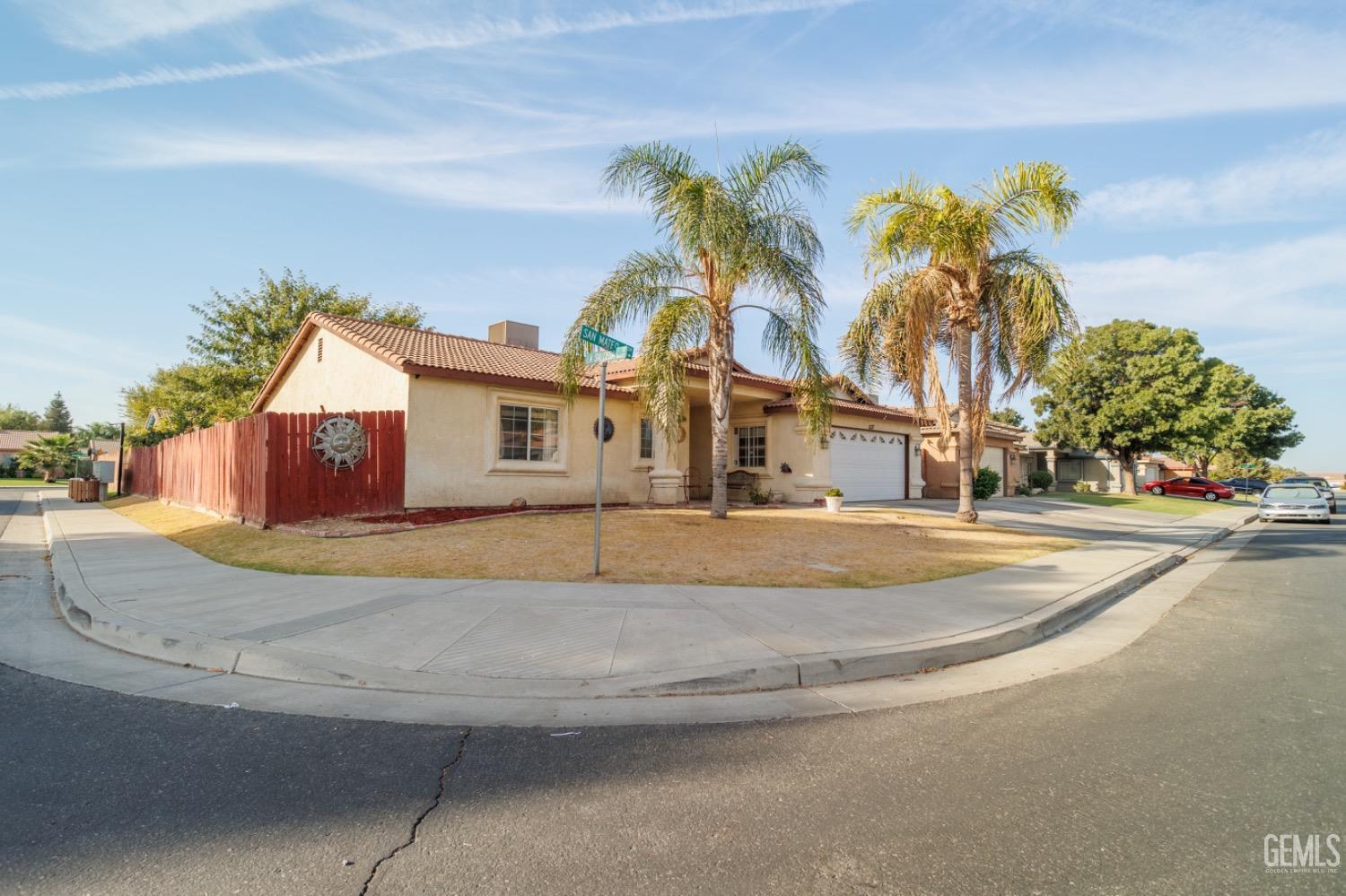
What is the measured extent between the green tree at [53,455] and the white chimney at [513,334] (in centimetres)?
5339

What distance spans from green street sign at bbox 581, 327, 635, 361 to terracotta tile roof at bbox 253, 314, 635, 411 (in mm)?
6542

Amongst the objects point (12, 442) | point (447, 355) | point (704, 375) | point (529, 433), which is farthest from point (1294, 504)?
point (12, 442)

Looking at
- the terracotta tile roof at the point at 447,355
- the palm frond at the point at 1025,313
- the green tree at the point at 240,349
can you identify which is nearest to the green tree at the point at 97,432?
the green tree at the point at 240,349

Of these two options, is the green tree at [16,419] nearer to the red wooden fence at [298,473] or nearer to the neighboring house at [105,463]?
the neighboring house at [105,463]

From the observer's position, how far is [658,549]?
A: 33.6ft

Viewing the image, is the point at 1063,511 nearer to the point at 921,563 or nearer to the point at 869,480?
the point at 869,480

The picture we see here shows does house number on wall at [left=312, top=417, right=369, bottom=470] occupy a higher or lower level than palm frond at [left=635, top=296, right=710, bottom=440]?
lower

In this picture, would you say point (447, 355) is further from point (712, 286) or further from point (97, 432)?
point (97, 432)

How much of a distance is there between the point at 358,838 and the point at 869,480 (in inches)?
801

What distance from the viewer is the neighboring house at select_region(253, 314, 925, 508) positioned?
46.1 feet

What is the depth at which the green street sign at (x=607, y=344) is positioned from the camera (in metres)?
7.47

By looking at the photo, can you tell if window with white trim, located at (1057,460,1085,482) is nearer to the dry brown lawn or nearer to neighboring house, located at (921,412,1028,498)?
neighboring house, located at (921,412,1028,498)

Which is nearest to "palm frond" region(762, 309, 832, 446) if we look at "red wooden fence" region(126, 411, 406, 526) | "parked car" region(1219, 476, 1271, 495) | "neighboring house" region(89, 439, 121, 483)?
"red wooden fence" region(126, 411, 406, 526)

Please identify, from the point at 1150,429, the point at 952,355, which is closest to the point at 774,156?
the point at 952,355
